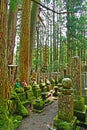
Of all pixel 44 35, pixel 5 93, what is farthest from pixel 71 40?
pixel 5 93

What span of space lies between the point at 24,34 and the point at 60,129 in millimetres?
5169

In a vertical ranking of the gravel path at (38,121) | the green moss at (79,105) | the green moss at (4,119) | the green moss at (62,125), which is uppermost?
the green moss at (4,119)

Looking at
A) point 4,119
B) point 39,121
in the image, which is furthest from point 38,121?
point 4,119

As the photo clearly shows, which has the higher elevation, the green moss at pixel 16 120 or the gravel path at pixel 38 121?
the green moss at pixel 16 120

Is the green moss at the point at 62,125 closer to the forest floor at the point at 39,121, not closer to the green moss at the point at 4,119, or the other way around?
the forest floor at the point at 39,121

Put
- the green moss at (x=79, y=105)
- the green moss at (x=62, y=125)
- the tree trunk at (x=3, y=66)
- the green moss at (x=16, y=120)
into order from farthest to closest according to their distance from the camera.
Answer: the green moss at (x=79, y=105)
the green moss at (x=16, y=120)
the green moss at (x=62, y=125)
the tree trunk at (x=3, y=66)

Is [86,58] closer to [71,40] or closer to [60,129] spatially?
[71,40]

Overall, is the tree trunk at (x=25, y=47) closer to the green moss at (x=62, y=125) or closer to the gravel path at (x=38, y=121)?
the gravel path at (x=38, y=121)

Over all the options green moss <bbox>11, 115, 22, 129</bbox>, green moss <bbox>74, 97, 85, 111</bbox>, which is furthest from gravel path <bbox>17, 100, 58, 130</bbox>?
green moss <bbox>74, 97, 85, 111</bbox>

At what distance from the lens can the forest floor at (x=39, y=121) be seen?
241 inches

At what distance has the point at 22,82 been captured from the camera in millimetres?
8898

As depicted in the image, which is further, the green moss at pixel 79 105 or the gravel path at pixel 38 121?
the green moss at pixel 79 105

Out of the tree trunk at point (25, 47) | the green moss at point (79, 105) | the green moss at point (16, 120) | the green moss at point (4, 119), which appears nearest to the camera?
the green moss at point (4, 119)

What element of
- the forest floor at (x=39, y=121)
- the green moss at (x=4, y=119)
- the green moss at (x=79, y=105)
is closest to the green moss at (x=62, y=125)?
the forest floor at (x=39, y=121)
